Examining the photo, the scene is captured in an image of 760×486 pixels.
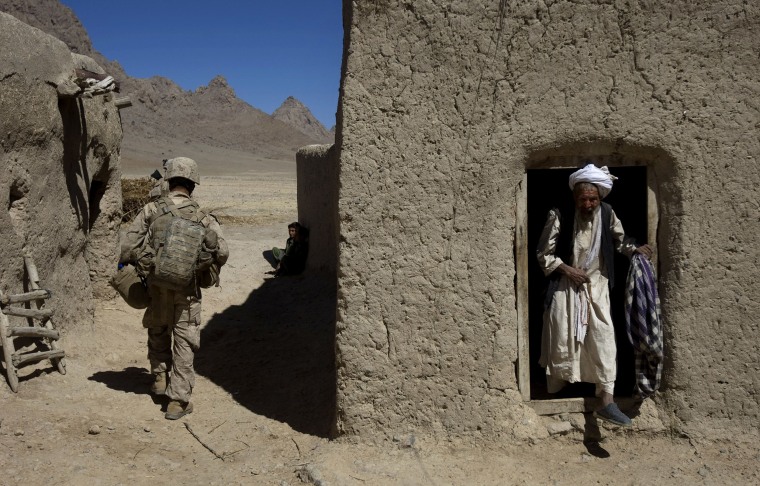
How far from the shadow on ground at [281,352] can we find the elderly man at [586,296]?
59.5 inches

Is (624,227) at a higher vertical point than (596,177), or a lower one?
lower

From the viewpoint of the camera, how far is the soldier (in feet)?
14.7

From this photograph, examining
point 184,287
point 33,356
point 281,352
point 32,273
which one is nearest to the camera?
point 184,287

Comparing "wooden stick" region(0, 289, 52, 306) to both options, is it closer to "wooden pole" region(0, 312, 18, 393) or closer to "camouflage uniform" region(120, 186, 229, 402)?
"wooden pole" region(0, 312, 18, 393)

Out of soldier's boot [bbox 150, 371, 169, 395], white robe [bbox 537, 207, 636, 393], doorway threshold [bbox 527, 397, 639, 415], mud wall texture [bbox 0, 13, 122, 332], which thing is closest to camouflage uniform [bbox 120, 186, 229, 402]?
soldier's boot [bbox 150, 371, 169, 395]

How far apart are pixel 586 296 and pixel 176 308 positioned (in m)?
2.56

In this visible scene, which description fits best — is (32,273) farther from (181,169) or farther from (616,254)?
(616,254)

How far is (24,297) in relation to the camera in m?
4.80

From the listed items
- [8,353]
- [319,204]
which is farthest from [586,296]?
[319,204]

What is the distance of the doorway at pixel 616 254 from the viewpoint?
489cm

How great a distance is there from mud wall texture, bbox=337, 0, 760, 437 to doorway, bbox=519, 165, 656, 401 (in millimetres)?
531

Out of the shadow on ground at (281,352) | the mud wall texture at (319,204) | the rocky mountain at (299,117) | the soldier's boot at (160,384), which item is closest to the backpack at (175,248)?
the soldier's boot at (160,384)

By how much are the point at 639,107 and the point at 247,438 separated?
3.02m

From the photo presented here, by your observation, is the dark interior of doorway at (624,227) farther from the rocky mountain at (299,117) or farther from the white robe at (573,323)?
the rocky mountain at (299,117)
